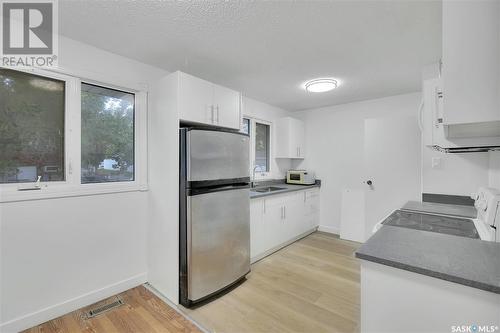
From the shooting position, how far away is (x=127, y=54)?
2.23m

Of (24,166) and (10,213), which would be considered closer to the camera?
(10,213)

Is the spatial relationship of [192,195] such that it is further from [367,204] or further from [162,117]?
[367,204]

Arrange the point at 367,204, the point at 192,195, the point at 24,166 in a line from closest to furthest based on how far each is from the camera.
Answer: the point at 24,166 < the point at 192,195 < the point at 367,204

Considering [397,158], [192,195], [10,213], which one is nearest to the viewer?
[10,213]

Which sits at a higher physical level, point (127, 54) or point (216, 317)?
point (127, 54)

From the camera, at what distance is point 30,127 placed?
5.98ft

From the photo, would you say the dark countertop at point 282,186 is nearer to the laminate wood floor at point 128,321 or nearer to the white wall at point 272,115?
the white wall at point 272,115

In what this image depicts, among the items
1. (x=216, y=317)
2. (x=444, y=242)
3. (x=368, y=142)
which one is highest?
(x=368, y=142)

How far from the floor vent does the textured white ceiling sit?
2388mm

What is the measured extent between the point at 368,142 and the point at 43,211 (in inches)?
151

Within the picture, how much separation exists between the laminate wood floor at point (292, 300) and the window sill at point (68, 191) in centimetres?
134

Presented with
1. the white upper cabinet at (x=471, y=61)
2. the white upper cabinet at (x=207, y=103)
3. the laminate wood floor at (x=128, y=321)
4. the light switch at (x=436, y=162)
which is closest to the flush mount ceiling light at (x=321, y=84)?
the white upper cabinet at (x=207, y=103)

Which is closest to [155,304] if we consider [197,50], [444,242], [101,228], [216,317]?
[216,317]

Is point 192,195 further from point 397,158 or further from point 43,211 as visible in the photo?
point 397,158
